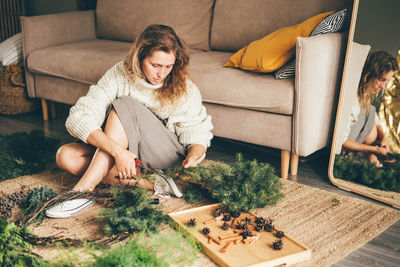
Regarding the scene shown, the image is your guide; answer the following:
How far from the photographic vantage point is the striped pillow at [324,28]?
2.02 meters

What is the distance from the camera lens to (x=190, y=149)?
189cm

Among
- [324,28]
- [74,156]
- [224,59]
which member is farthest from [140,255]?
[224,59]

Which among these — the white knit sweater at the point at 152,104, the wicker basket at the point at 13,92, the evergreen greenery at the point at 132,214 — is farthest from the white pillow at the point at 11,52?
the evergreen greenery at the point at 132,214

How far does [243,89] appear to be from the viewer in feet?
6.86

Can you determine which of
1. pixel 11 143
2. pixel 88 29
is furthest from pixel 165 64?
pixel 88 29

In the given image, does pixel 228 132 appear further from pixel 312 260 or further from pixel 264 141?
pixel 312 260

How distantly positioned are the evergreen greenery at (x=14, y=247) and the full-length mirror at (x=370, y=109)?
1413mm

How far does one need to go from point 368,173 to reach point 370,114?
0.28m

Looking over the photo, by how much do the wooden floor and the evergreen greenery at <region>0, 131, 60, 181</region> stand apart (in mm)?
188

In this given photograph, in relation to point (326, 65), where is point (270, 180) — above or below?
below

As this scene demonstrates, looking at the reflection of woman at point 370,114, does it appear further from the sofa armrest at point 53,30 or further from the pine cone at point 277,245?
the sofa armrest at point 53,30

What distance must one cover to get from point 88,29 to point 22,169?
1712 mm

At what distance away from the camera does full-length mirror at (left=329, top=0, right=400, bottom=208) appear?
186 centimetres

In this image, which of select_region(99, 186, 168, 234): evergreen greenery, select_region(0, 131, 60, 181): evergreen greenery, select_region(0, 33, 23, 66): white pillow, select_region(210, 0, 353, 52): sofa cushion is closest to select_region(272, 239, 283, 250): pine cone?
select_region(99, 186, 168, 234): evergreen greenery
